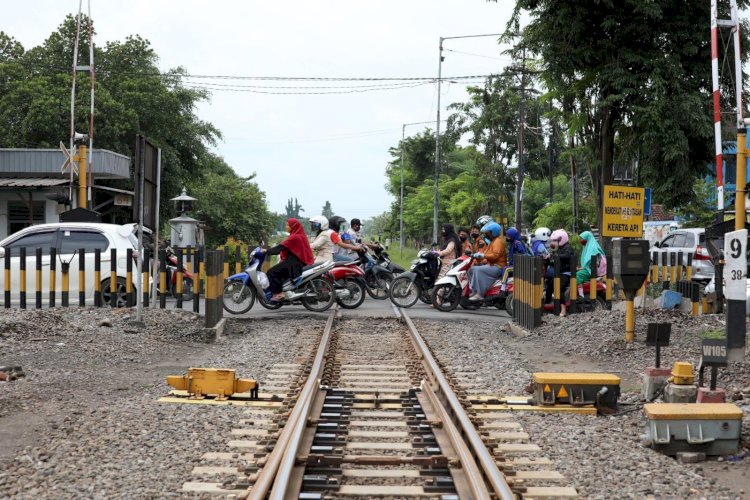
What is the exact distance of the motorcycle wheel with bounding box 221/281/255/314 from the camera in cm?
1700

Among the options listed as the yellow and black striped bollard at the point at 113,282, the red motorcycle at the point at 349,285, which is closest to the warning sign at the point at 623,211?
the red motorcycle at the point at 349,285

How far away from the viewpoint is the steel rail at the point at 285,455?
502 centimetres

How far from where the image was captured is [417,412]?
25.1ft

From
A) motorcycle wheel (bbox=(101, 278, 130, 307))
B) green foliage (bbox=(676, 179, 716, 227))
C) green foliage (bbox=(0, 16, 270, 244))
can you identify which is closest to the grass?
green foliage (bbox=(0, 16, 270, 244))

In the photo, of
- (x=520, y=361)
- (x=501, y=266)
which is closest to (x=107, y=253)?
(x=501, y=266)

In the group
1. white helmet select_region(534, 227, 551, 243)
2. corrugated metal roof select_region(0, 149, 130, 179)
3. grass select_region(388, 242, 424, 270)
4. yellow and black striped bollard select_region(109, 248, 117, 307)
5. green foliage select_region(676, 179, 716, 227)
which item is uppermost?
corrugated metal roof select_region(0, 149, 130, 179)

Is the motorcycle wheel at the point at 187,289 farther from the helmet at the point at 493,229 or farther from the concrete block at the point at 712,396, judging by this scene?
the concrete block at the point at 712,396

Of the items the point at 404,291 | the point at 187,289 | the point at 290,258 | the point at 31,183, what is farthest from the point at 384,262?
the point at 31,183

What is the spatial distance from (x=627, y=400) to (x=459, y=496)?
3.67 metres

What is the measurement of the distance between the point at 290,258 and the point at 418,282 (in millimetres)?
3547

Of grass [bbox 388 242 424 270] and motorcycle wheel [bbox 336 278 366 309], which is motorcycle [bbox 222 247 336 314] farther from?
grass [bbox 388 242 424 270]

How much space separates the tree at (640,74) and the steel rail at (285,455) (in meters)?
16.1

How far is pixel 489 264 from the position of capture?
704 inches

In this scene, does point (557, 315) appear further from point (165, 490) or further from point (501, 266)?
point (165, 490)
